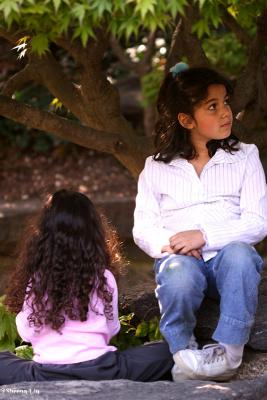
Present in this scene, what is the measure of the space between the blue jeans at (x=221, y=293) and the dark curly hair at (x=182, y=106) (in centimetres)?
61

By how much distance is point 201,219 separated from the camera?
354cm

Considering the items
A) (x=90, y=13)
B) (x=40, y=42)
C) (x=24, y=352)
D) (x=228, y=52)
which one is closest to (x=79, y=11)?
(x=90, y=13)

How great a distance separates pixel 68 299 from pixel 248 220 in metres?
0.87

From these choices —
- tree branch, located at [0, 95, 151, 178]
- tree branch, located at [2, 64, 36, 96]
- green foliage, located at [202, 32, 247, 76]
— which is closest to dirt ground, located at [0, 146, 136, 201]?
green foliage, located at [202, 32, 247, 76]

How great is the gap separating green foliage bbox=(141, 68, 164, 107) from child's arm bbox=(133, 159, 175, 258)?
3556 mm

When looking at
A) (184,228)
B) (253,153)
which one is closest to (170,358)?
(184,228)

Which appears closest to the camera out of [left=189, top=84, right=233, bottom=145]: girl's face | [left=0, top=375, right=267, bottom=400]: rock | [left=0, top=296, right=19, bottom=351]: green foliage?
[left=0, top=375, right=267, bottom=400]: rock

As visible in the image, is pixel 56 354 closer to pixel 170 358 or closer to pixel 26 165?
pixel 170 358

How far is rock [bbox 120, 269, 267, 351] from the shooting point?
3.50m

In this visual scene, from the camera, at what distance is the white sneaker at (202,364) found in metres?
3.17

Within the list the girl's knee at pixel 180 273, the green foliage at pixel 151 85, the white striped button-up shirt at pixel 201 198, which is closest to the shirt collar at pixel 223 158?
the white striped button-up shirt at pixel 201 198

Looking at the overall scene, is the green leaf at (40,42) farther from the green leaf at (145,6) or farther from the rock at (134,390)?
the rock at (134,390)

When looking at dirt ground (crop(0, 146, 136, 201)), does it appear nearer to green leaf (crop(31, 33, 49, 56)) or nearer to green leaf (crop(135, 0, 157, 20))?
green leaf (crop(31, 33, 49, 56))

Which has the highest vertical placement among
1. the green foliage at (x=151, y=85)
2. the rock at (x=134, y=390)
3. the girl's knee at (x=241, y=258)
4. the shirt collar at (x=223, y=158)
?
the green foliage at (x=151, y=85)
